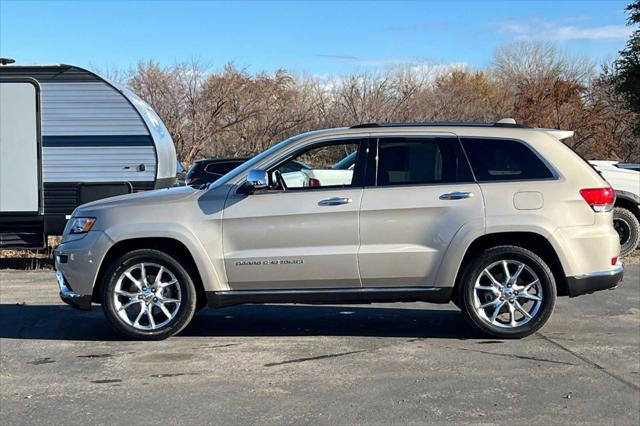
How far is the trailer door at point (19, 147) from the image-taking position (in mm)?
10305

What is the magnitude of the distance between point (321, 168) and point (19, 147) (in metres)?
4.30

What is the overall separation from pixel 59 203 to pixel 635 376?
8001mm

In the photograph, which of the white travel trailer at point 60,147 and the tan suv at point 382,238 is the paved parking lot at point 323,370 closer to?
the tan suv at point 382,238

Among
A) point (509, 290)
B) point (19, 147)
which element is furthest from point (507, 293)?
point (19, 147)

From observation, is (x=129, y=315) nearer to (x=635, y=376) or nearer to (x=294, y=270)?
(x=294, y=270)

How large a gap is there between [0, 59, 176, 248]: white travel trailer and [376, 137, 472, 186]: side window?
4977mm

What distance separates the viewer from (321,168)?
1041 cm

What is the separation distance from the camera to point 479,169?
658cm

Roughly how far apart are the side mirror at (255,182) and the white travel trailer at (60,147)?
174 inches

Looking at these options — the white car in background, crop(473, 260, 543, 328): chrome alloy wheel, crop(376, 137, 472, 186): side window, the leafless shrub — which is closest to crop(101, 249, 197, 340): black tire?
crop(376, 137, 472, 186): side window

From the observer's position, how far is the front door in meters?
6.44

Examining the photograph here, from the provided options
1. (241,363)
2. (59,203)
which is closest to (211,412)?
(241,363)

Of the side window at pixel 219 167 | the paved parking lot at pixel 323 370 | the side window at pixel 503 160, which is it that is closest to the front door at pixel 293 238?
the paved parking lot at pixel 323 370

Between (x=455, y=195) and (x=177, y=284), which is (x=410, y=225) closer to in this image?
(x=455, y=195)
